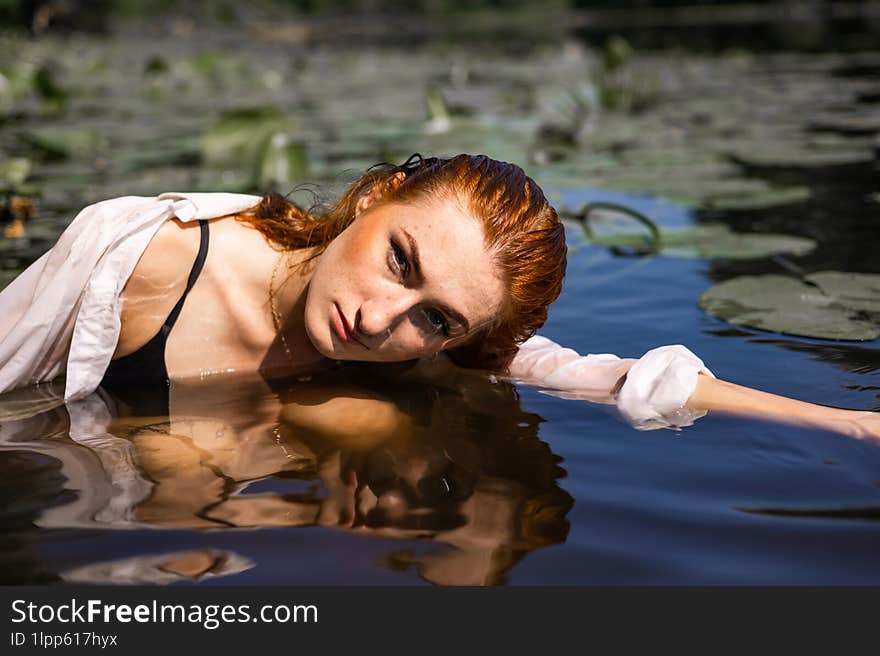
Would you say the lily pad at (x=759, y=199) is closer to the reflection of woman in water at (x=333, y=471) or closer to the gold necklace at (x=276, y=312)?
the reflection of woman in water at (x=333, y=471)

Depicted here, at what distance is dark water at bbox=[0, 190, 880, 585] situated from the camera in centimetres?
142

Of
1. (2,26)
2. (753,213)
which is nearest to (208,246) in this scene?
(753,213)

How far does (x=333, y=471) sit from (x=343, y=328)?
314 millimetres

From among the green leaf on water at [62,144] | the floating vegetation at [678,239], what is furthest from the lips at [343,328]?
the green leaf on water at [62,144]

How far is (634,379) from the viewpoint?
81.5 inches

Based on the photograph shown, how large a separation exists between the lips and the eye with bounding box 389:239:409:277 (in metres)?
0.14

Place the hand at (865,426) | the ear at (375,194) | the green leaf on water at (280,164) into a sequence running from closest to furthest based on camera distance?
the hand at (865,426)
the ear at (375,194)
the green leaf on water at (280,164)

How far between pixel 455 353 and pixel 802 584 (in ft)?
3.77

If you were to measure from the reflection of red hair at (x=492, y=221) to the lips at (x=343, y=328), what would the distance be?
288 millimetres

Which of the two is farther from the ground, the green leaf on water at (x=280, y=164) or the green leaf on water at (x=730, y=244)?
the green leaf on water at (x=280, y=164)

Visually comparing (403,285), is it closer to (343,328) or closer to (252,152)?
(343,328)

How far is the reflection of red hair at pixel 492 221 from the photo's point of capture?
2006 mm

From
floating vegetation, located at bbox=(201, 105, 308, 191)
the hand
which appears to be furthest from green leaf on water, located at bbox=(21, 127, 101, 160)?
the hand

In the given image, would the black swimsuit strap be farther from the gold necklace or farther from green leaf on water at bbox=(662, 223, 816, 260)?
green leaf on water at bbox=(662, 223, 816, 260)
